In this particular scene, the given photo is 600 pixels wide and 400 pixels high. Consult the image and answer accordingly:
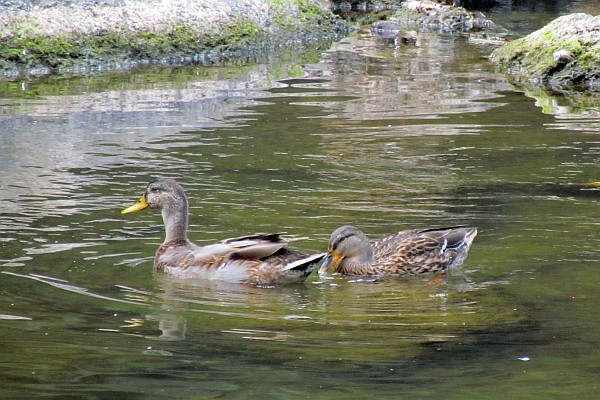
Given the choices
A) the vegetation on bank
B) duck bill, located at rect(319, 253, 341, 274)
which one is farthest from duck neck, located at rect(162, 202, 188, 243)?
the vegetation on bank

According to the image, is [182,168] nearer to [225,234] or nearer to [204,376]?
[225,234]

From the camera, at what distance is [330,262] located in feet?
28.6

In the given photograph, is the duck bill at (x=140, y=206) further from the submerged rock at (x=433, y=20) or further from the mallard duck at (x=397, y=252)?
the submerged rock at (x=433, y=20)

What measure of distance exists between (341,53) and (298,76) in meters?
A: 2.68

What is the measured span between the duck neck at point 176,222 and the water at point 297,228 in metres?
0.33

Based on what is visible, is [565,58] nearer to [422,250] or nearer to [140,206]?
[422,250]

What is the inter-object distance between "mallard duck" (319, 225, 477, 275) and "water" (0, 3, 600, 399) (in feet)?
0.44

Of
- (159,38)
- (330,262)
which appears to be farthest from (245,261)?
(159,38)

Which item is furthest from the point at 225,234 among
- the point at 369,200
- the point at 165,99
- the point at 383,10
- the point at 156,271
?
the point at 383,10

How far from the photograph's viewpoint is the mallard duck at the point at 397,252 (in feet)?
28.4

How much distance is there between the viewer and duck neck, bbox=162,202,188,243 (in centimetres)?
881

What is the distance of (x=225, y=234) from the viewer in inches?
367

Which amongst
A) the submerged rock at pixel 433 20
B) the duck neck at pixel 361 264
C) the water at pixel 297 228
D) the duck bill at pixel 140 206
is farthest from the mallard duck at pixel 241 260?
the submerged rock at pixel 433 20

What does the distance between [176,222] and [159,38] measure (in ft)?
36.4
